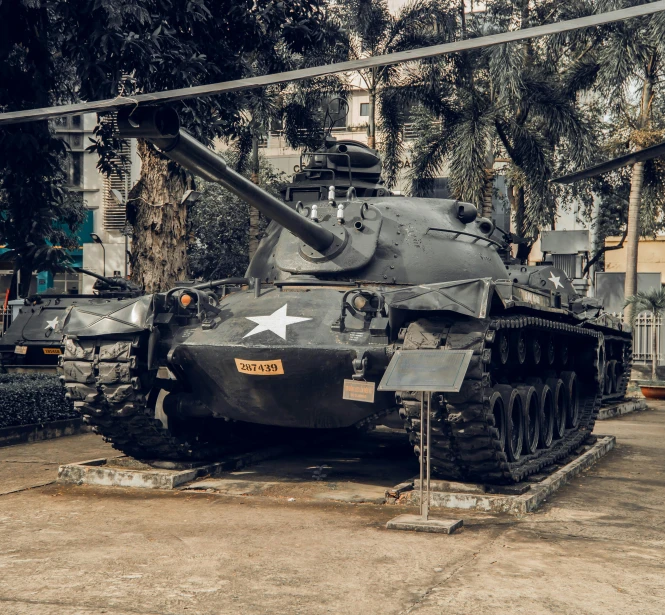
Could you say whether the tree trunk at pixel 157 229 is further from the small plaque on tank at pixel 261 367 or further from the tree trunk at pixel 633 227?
the tree trunk at pixel 633 227

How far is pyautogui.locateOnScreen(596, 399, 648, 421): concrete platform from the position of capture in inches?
674

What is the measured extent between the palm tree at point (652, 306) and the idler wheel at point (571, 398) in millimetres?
11853

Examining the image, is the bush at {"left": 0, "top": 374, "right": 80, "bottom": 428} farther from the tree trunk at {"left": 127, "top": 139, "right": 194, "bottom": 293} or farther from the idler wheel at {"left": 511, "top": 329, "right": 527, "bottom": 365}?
the idler wheel at {"left": 511, "top": 329, "right": 527, "bottom": 365}

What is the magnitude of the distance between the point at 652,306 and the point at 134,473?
1741 cm

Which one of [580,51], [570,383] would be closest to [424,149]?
[580,51]

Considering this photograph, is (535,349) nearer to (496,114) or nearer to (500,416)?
(500,416)

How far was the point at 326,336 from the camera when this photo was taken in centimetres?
813

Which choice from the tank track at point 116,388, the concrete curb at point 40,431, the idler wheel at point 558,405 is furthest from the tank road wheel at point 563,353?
the concrete curb at point 40,431

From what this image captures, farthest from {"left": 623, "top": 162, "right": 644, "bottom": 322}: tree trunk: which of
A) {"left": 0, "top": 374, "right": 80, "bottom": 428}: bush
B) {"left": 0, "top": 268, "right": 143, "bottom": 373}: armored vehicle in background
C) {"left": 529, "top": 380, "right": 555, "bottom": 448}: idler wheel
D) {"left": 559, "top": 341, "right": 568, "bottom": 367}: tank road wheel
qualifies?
{"left": 0, "top": 374, "right": 80, "bottom": 428}: bush

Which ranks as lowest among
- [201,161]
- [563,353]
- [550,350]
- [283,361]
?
[563,353]

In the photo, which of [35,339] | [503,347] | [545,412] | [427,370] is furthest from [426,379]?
[35,339]

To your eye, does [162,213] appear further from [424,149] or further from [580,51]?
[580,51]

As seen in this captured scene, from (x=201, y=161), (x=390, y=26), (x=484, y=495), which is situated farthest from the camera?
(x=390, y=26)

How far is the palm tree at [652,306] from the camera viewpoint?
76.9ft
